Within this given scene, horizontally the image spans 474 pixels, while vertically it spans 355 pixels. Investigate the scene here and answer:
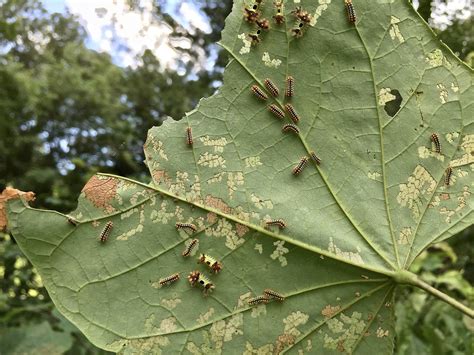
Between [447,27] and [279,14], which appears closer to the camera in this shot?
[279,14]

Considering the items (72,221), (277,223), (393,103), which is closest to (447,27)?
(393,103)

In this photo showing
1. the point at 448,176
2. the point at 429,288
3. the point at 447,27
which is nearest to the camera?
the point at 429,288

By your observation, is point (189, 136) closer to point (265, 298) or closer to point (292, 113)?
point (292, 113)

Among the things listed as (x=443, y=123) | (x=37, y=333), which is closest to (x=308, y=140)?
(x=443, y=123)

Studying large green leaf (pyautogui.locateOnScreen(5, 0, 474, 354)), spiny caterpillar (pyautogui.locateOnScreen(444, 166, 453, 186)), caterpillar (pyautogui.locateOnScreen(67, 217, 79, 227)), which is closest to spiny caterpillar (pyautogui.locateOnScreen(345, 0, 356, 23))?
large green leaf (pyautogui.locateOnScreen(5, 0, 474, 354))

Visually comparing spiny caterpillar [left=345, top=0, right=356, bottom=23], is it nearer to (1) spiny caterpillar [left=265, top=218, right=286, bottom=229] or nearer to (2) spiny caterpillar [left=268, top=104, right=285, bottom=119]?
(2) spiny caterpillar [left=268, top=104, right=285, bottom=119]

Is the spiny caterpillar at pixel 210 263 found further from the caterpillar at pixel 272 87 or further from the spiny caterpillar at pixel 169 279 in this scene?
the caterpillar at pixel 272 87

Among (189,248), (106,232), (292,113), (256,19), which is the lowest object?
(106,232)
